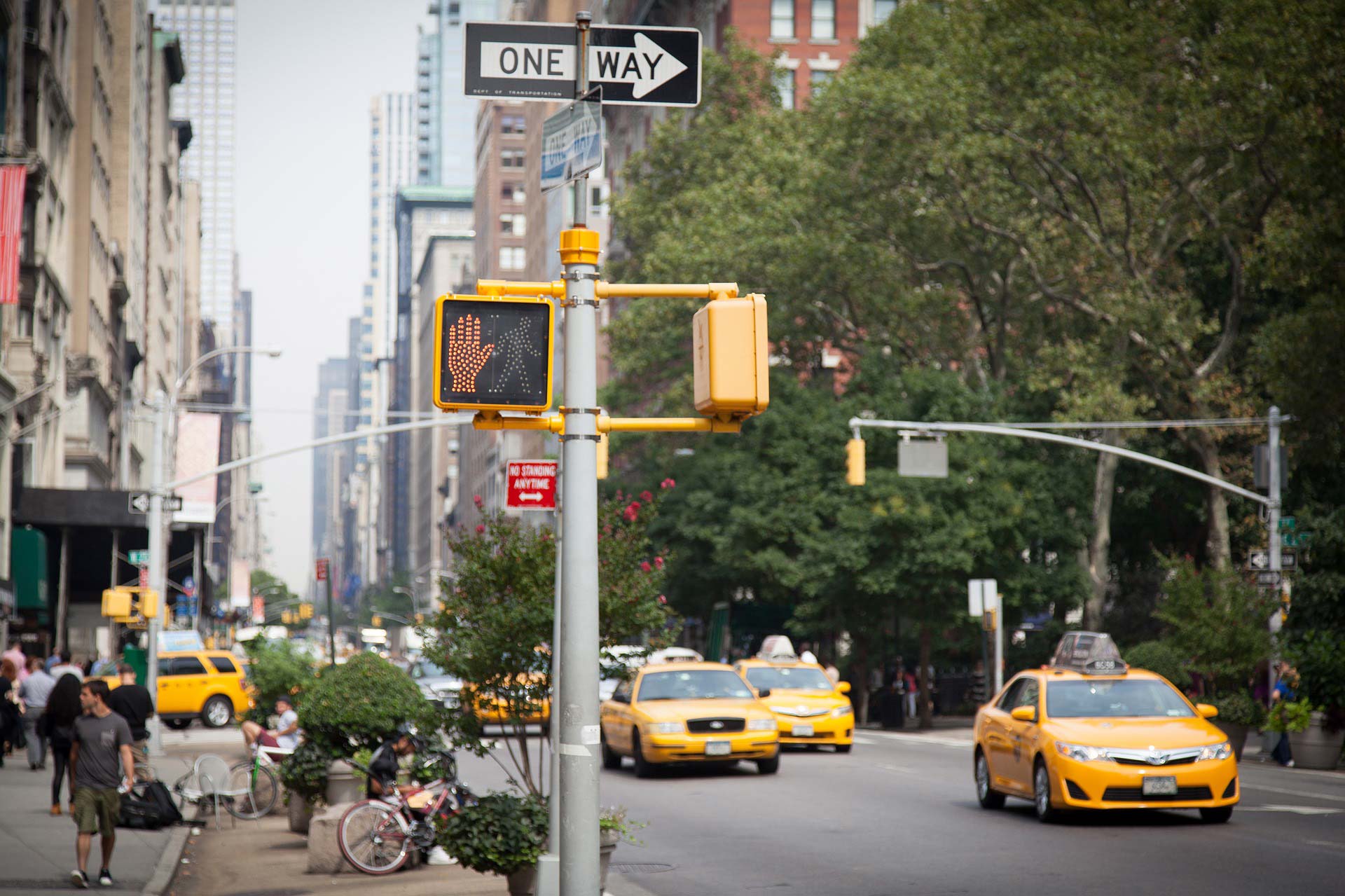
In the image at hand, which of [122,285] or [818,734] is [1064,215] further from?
[122,285]

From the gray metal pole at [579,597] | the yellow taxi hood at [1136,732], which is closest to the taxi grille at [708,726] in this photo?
the yellow taxi hood at [1136,732]

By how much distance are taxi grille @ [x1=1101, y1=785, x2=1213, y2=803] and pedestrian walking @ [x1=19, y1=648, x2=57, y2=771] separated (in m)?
17.9

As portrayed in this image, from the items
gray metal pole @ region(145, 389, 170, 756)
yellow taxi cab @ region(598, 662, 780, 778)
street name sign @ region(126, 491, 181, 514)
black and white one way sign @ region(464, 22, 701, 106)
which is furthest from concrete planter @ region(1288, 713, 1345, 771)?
black and white one way sign @ region(464, 22, 701, 106)

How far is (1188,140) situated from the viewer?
3631 cm

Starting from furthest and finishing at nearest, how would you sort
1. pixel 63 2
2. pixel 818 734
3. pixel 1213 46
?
pixel 63 2
pixel 1213 46
pixel 818 734

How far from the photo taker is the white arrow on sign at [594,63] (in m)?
8.32

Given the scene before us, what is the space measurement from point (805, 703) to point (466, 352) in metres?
22.5

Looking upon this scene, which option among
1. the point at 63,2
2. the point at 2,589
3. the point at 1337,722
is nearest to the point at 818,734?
the point at 1337,722

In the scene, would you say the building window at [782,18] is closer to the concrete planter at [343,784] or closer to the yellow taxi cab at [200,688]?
A: the yellow taxi cab at [200,688]

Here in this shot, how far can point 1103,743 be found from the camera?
16266 millimetres

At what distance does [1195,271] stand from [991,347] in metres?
6.12

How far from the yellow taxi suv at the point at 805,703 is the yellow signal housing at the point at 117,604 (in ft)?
37.6

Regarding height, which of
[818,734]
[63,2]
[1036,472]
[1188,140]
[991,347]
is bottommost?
[818,734]

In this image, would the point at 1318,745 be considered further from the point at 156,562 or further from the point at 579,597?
the point at 156,562
